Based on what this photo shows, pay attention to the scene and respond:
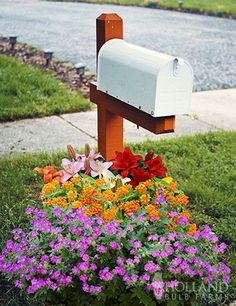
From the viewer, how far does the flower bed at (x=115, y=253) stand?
2385 mm

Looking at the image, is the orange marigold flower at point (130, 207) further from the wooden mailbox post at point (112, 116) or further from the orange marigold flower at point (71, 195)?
the wooden mailbox post at point (112, 116)

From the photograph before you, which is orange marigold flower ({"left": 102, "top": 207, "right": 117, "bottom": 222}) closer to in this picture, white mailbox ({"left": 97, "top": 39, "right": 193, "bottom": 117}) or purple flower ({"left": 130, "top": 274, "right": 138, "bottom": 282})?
purple flower ({"left": 130, "top": 274, "right": 138, "bottom": 282})

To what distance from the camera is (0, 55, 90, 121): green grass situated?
5.84m

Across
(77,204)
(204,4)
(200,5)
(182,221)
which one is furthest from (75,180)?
(204,4)

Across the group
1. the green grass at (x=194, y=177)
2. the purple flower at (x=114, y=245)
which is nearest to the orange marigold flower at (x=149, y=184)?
the purple flower at (x=114, y=245)

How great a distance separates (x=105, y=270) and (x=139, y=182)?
2.19 feet

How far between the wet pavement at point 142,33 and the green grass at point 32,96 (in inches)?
70.1

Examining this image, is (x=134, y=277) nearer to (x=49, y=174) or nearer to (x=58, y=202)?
(x=58, y=202)

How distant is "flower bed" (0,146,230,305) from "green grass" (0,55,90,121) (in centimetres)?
312

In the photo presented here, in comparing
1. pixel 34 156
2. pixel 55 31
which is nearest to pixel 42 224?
pixel 34 156

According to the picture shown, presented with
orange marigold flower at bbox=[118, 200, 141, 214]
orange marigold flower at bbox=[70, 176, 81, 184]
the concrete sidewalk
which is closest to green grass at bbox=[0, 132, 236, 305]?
the concrete sidewalk

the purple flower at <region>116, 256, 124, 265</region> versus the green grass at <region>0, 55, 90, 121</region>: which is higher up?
the purple flower at <region>116, 256, 124, 265</region>

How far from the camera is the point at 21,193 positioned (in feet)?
12.9

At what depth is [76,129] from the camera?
548 centimetres
